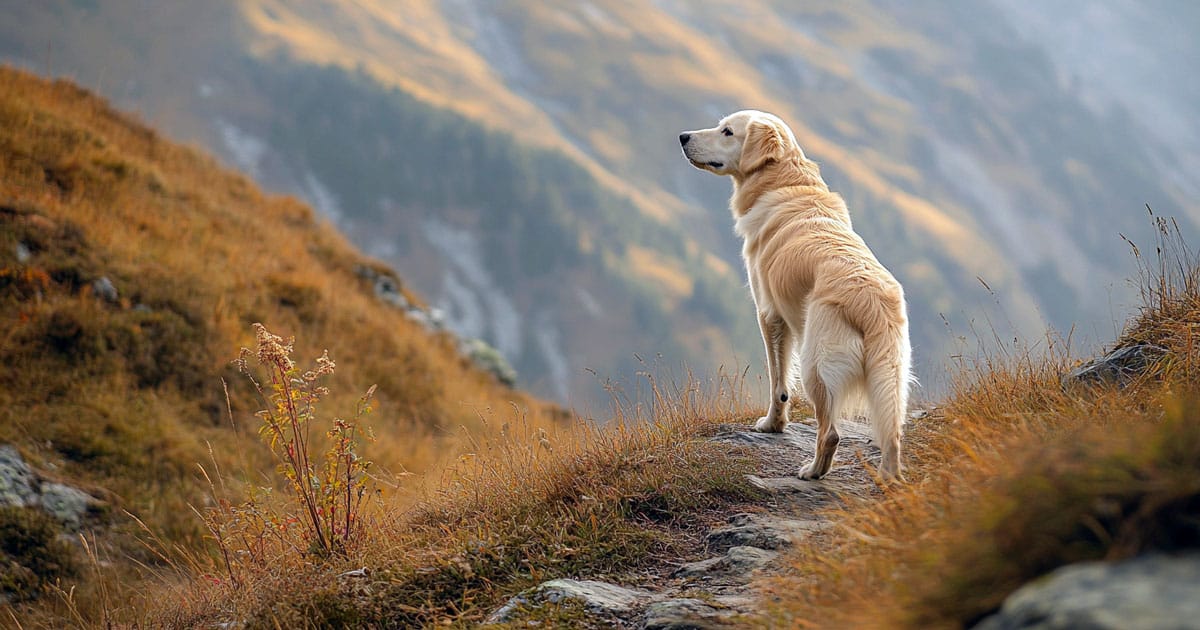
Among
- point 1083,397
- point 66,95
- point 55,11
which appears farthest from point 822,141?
point 1083,397

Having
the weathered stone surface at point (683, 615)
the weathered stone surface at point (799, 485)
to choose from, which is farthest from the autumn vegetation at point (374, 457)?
the weathered stone surface at point (683, 615)

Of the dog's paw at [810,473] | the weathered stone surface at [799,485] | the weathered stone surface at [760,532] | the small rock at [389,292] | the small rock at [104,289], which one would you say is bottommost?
the weathered stone surface at [760,532]

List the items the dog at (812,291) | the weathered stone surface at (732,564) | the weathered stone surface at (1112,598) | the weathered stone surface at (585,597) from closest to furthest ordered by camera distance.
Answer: the weathered stone surface at (1112,598), the weathered stone surface at (585,597), the weathered stone surface at (732,564), the dog at (812,291)

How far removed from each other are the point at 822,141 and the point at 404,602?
10159 centimetres

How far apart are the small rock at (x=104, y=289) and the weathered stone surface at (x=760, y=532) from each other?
841 cm

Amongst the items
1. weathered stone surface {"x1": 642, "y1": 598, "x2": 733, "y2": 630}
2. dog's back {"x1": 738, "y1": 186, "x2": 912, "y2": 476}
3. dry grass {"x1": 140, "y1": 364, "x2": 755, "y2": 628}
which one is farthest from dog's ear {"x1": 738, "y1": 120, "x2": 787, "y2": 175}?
weathered stone surface {"x1": 642, "y1": 598, "x2": 733, "y2": 630}

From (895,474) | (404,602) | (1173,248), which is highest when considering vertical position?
(1173,248)

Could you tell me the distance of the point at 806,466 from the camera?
4793 millimetres

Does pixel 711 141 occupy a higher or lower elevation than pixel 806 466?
higher

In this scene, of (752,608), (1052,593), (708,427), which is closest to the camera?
(1052,593)

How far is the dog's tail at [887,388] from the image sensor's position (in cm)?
404

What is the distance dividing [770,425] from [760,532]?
5.68 ft

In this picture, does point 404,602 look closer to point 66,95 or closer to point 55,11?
point 66,95

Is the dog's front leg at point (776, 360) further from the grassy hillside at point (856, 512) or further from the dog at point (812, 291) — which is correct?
the grassy hillside at point (856, 512)
